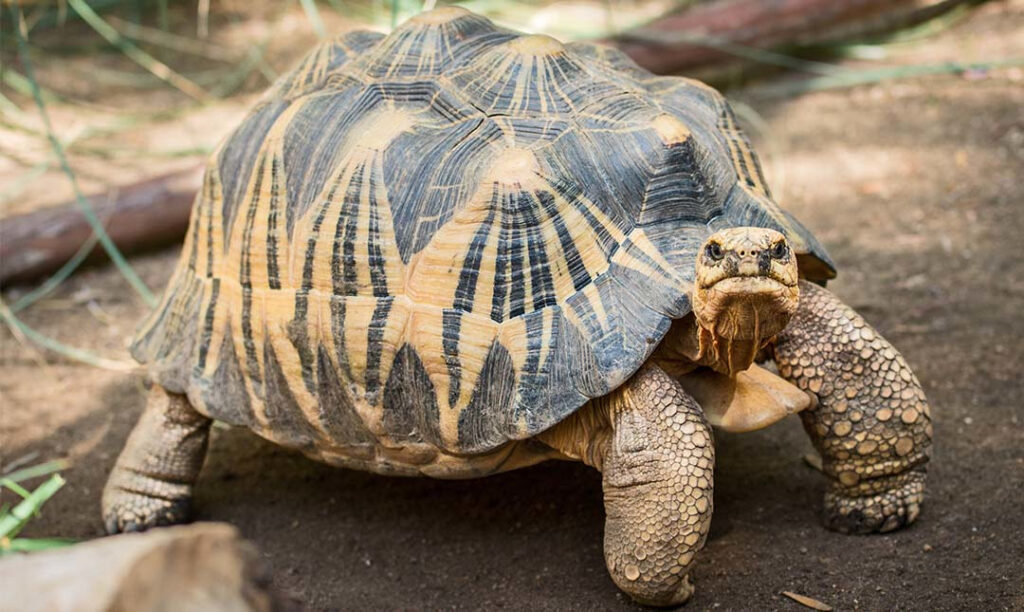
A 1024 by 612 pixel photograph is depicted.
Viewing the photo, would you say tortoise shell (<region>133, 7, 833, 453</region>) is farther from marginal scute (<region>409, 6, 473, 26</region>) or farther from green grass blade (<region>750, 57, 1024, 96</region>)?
green grass blade (<region>750, 57, 1024, 96</region>)

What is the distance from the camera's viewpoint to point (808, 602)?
2.67 meters

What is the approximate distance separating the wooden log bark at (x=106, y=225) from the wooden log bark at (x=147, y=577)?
14.1ft

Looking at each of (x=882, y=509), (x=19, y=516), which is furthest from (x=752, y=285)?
(x=19, y=516)

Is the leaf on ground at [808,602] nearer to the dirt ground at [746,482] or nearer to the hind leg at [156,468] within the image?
the dirt ground at [746,482]

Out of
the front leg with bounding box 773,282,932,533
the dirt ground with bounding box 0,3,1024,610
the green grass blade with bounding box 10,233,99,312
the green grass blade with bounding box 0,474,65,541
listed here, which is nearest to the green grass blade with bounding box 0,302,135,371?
the dirt ground with bounding box 0,3,1024,610

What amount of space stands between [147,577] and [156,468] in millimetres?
2207

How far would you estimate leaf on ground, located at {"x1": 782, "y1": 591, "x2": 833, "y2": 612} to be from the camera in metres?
2.65

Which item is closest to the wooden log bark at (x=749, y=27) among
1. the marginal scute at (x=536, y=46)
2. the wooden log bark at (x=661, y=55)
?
the wooden log bark at (x=661, y=55)

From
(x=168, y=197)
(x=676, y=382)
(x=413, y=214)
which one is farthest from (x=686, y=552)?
(x=168, y=197)

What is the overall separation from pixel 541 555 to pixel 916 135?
3878mm

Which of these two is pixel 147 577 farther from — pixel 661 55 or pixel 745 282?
pixel 661 55

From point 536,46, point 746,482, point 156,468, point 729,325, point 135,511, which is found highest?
point 536,46

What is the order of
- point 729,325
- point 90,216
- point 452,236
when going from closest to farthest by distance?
1. point 729,325
2. point 452,236
3. point 90,216

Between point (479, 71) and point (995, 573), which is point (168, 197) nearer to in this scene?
point (479, 71)
